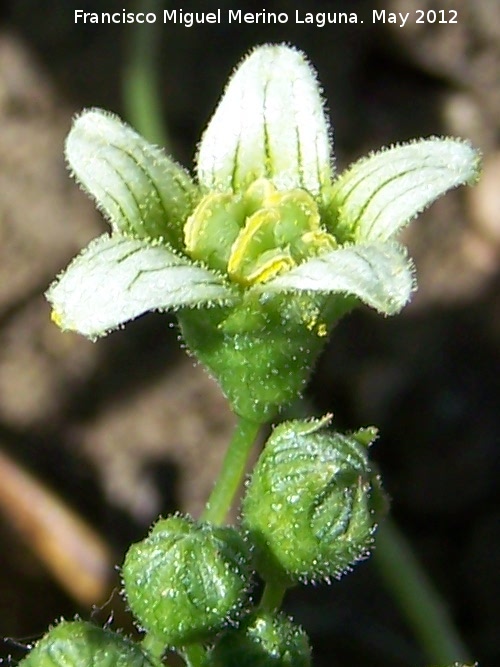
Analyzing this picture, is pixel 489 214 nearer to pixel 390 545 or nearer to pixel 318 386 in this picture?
pixel 318 386

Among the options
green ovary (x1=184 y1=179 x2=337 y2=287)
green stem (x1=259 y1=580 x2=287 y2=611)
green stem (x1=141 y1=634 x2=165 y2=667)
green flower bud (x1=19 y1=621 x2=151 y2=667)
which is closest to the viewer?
green flower bud (x1=19 y1=621 x2=151 y2=667)

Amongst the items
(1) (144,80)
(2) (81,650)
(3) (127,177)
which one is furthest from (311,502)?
(1) (144,80)

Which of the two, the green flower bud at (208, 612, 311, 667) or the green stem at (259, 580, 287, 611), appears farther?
the green stem at (259, 580, 287, 611)

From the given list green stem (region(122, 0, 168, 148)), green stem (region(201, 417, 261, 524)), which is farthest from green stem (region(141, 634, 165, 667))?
green stem (region(122, 0, 168, 148))

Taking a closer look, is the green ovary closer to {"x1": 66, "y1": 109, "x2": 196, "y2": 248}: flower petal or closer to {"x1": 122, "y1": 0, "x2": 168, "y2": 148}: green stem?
{"x1": 66, "y1": 109, "x2": 196, "y2": 248}: flower petal

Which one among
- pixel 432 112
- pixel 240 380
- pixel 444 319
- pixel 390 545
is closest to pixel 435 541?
pixel 390 545

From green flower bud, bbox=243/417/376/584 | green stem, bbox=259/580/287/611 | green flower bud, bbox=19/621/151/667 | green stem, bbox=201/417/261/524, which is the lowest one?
green flower bud, bbox=19/621/151/667

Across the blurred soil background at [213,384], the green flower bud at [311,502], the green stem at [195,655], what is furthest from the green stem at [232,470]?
the blurred soil background at [213,384]
